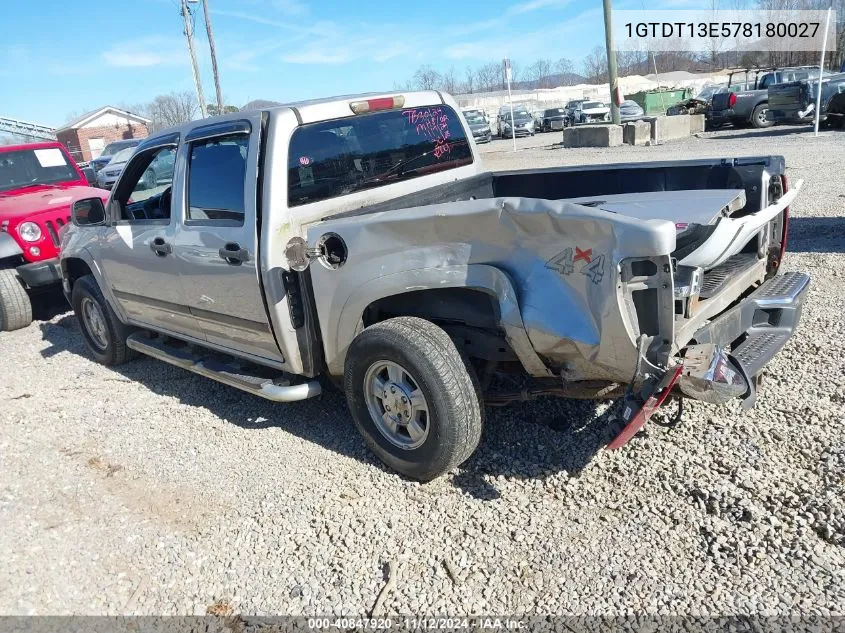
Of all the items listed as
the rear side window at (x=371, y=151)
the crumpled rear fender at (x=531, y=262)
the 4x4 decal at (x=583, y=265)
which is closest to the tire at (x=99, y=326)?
the rear side window at (x=371, y=151)

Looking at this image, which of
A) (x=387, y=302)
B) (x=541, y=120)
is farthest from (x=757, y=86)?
(x=387, y=302)

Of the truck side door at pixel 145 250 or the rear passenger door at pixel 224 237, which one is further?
the truck side door at pixel 145 250

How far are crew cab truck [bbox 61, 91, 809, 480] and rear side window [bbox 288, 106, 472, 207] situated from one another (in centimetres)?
1

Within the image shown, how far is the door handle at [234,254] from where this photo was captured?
3.71m

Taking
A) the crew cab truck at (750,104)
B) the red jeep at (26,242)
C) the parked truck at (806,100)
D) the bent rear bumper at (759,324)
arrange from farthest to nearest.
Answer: the crew cab truck at (750,104)
the parked truck at (806,100)
the red jeep at (26,242)
the bent rear bumper at (759,324)

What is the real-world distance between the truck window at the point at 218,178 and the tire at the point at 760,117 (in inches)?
920

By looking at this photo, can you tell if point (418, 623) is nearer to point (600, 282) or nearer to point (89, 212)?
point (600, 282)

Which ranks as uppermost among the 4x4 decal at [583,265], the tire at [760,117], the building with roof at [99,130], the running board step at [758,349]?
the building with roof at [99,130]

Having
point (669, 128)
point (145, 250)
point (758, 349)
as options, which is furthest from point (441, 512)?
point (669, 128)

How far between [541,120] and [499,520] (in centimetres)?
3958

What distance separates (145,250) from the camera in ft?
15.1

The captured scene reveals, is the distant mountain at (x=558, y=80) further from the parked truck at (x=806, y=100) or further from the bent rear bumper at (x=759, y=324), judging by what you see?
the bent rear bumper at (x=759, y=324)

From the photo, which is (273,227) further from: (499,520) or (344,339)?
(499,520)

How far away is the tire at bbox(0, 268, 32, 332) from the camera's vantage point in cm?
702
